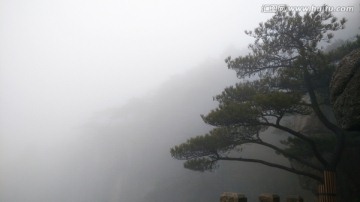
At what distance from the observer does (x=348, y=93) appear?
5418 millimetres

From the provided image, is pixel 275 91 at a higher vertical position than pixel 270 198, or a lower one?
higher

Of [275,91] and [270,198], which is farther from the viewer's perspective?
[275,91]

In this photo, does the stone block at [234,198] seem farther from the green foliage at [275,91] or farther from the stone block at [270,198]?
the green foliage at [275,91]

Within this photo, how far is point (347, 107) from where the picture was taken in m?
5.35

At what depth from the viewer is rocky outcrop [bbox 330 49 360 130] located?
5.19 m

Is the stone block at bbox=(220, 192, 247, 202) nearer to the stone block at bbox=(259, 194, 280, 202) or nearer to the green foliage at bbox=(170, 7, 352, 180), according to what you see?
the stone block at bbox=(259, 194, 280, 202)

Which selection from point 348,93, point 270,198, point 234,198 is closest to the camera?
point 234,198

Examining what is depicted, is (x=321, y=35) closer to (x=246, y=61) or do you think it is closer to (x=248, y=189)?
(x=246, y=61)

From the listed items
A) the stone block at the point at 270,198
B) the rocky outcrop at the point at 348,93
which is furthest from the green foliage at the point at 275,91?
the stone block at the point at 270,198

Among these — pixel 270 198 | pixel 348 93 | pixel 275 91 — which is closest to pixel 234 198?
pixel 270 198

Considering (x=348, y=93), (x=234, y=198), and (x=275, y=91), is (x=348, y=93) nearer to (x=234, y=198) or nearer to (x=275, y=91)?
(x=234, y=198)

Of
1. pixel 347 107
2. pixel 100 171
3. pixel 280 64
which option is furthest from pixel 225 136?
pixel 100 171

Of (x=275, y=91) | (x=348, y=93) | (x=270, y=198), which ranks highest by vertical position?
(x=275, y=91)

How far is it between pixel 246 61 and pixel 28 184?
33.9m
